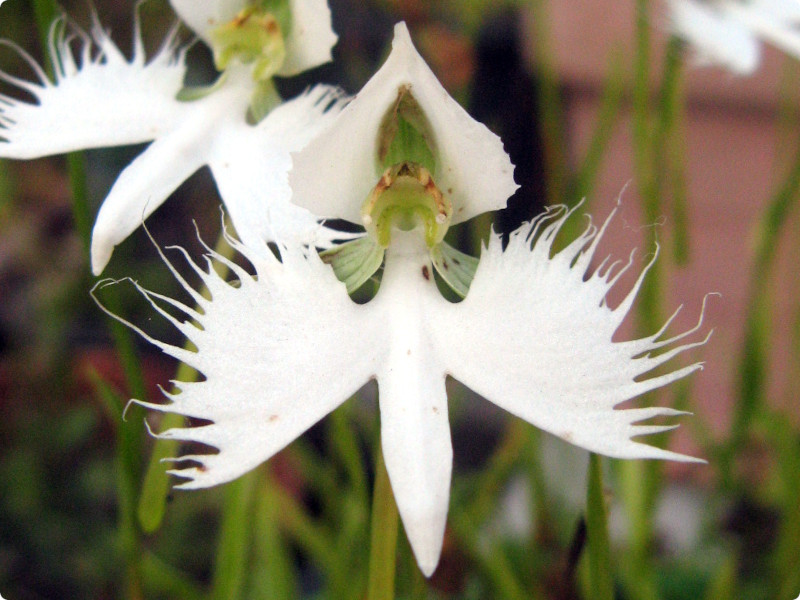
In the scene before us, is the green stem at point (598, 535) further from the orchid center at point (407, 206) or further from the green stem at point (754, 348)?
the green stem at point (754, 348)

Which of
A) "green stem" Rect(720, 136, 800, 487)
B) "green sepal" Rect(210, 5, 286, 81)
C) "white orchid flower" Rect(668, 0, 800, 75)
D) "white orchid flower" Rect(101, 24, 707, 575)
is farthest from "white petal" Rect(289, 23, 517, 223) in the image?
"green stem" Rect(720, 136, 800, 487)

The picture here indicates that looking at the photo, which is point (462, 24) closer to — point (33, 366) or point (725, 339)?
point (725, 339)

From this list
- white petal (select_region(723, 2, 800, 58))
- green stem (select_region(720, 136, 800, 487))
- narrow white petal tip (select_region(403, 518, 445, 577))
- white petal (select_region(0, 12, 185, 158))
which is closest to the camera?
narrow white petal tip (select_region(403, 518, 445, 577))

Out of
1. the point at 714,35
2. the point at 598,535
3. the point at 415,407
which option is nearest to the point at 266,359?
the point at 415,407

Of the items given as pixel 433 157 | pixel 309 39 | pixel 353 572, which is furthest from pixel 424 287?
pixel 353 572

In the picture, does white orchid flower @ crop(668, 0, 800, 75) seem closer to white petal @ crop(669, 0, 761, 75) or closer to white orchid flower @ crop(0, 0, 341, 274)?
white petal @ crop(669, 0, 761, 75)

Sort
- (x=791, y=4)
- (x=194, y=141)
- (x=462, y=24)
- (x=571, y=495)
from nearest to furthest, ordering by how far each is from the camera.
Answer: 1. (x=194, y=141)
2. (x=791, y=4)
3. (x=571, y=495)
4. (x=462, y=24)
